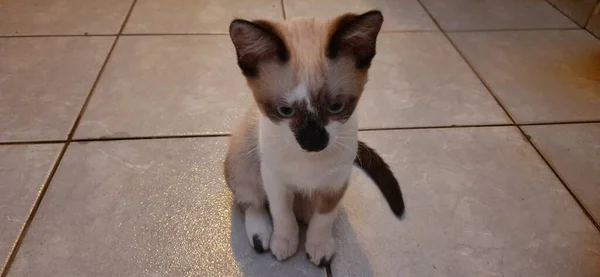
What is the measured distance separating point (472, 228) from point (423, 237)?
0.12 meters

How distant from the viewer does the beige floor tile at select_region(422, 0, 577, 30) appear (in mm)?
1787

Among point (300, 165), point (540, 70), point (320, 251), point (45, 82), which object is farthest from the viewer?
point (540, 70)

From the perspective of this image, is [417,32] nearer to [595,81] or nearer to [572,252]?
[595,81]

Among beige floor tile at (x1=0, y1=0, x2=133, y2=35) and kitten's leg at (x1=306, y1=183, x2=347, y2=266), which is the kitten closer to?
kitten's leg at (x1=306, y1=183, x2=347, y2=266)

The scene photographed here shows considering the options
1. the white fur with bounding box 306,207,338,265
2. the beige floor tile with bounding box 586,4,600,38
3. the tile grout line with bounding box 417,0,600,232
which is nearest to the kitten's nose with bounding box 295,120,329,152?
the white fur with bounding box 306,207,338,265

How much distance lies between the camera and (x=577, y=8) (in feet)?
6.23

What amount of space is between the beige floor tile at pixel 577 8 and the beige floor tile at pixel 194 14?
1241mm

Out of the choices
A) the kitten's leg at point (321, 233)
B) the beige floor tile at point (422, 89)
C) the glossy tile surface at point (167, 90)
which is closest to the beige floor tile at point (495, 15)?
→ the beige floor tile at point (422, 89)

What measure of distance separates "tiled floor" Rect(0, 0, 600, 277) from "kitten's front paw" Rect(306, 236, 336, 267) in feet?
0.06

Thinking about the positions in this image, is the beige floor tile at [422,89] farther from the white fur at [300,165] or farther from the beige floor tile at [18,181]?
the beige floor tile at [18,181]

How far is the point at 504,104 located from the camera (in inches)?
53.2

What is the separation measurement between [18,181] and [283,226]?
0.65 m

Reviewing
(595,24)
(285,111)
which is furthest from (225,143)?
(595,24)

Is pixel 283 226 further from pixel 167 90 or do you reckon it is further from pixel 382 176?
pixel 167 90
